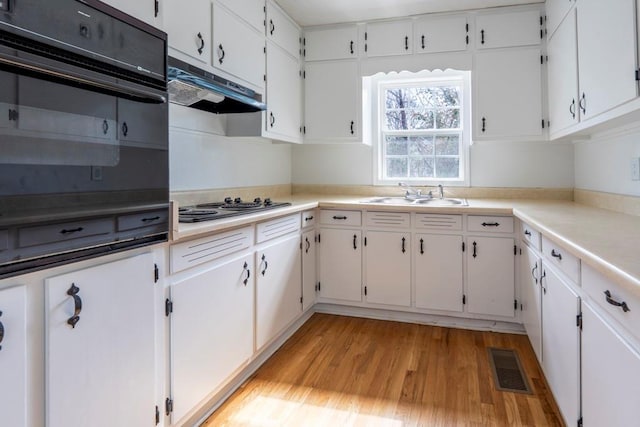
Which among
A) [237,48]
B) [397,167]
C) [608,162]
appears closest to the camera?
[237,48]

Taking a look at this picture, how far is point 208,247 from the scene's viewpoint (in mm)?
1812

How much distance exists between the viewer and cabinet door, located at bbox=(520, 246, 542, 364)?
217 cm

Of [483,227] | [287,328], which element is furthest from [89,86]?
[483,227]

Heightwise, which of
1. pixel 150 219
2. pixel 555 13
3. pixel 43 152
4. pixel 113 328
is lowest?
pixel 113 328

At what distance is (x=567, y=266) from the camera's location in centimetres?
160

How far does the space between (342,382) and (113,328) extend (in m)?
1.33

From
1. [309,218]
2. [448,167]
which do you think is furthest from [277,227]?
[448,167]

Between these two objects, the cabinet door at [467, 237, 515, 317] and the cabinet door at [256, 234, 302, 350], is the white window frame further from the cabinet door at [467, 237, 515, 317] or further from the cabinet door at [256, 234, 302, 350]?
the cabinet door at [256, 234, 302, 350]

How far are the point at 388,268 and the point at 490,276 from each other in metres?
0.72

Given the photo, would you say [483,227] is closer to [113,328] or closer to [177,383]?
[177,383]

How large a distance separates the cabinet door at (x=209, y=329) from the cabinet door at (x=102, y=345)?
0.16 m

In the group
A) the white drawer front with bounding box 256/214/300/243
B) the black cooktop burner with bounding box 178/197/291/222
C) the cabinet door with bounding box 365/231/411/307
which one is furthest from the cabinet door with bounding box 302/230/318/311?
the black cooktop burner with bounding box 178/197/291/222

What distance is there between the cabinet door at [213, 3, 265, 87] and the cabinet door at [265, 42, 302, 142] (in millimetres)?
176

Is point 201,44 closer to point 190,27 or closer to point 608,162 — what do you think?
point 190,27
